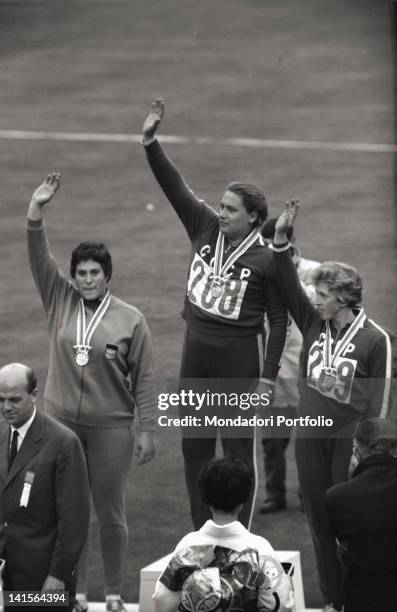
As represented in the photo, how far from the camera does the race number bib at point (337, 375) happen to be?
566cm

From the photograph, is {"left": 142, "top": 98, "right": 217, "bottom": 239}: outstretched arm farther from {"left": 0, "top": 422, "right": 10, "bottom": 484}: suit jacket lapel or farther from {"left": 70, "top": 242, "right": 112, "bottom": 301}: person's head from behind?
{"left": 0, "top": 422, "right": 10, "bottom": 484}: suit jacket lapel

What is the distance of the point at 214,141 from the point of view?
45.1ft

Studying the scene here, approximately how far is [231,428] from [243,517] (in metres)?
0.41

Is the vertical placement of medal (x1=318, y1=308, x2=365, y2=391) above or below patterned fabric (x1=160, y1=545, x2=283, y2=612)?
above

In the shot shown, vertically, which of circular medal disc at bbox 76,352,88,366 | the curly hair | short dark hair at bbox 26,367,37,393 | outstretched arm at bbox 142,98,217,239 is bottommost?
short dark hair at bbox 26,367,37,393

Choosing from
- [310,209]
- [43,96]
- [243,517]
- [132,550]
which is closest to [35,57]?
[43,96]

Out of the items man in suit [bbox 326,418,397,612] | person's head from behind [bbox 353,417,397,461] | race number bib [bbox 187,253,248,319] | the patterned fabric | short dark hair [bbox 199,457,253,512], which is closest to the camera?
the patterned fabric

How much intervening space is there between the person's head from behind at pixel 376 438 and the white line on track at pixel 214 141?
352 inches

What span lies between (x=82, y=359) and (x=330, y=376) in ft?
3.49

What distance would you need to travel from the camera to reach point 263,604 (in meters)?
4.39

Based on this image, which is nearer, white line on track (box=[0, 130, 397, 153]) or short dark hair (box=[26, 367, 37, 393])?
short dark hair (box=[26, 367, 37, 393])

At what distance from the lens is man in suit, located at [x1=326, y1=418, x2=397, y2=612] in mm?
4711

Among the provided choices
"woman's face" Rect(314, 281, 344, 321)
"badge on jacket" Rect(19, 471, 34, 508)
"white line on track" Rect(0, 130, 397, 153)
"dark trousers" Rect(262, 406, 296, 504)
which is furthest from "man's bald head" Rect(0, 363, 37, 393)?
"white line on track" Rect(0, 130, 397, 153)

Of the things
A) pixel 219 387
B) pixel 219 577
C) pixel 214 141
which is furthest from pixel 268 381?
pixel 214 141
